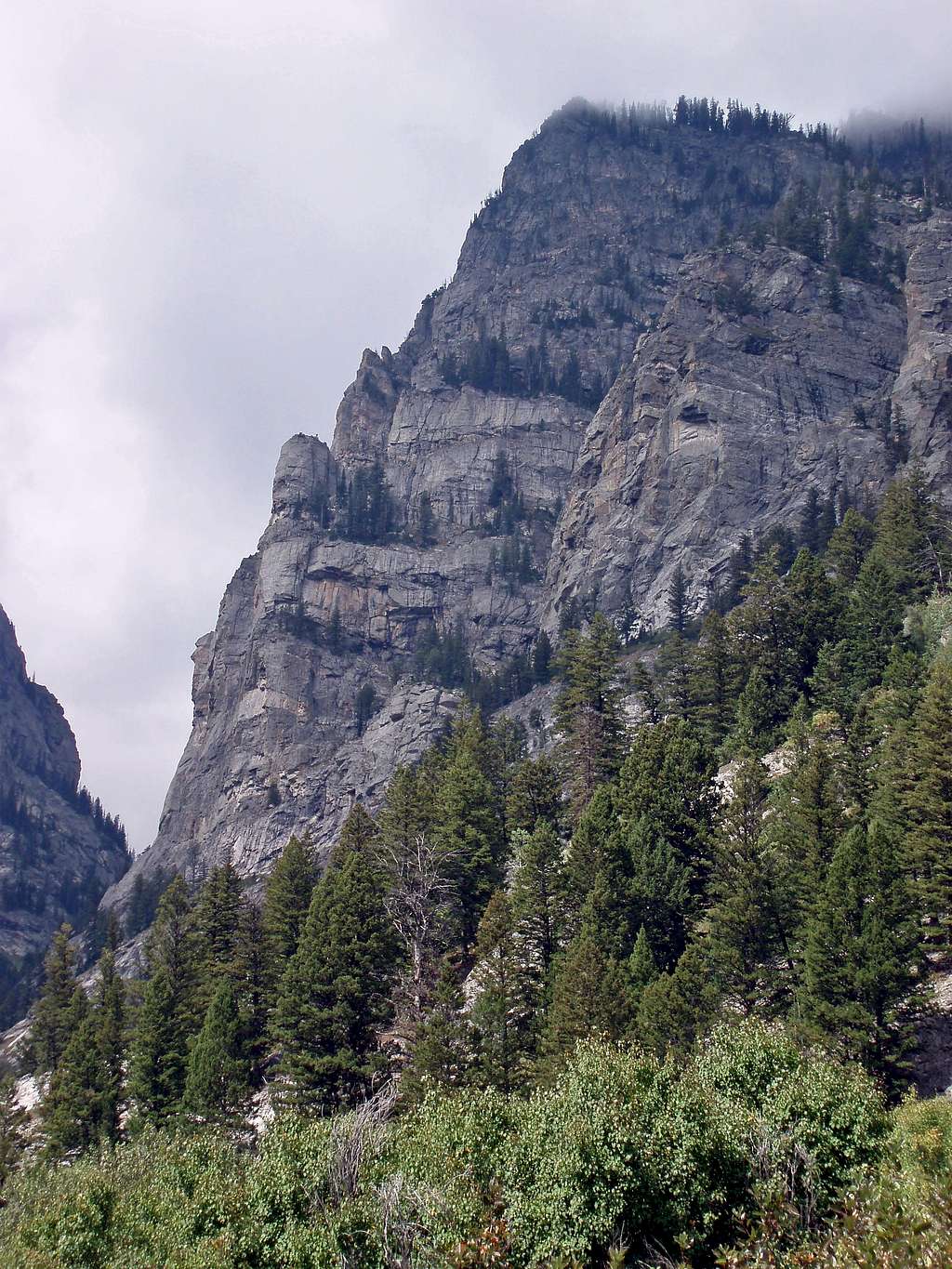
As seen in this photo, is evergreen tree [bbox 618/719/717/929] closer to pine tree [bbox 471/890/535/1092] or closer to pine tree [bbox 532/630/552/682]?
pine tree [bbox 471/890/535/1092]

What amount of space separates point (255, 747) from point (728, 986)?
428 feet

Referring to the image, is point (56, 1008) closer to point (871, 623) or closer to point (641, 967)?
point (641, 967)

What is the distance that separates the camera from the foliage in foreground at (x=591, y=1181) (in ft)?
72.5

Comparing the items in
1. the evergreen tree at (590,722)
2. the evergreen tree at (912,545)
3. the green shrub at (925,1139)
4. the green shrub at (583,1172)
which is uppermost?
the evergreen tree at (912,545)

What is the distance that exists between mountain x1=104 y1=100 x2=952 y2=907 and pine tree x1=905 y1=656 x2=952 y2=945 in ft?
290

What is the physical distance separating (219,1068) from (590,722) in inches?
1214

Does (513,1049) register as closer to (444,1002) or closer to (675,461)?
(444,1002)

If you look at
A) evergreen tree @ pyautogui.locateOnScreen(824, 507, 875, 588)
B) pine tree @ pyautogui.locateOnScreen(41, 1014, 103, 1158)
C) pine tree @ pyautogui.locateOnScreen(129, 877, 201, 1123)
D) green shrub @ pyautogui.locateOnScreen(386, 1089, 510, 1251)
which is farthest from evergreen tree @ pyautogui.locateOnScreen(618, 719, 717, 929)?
evergreen tree @ pyautogui.locateOnScreen(824, 507, 875, 588)

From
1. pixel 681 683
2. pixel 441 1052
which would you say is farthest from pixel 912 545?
pixel 441 1052

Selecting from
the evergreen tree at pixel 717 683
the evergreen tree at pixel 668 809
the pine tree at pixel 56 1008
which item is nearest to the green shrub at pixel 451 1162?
the evergreen tree at pixel 668 809

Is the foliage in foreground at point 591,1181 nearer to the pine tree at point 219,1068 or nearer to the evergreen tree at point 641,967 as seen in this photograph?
the evergreen tree at point 641,967

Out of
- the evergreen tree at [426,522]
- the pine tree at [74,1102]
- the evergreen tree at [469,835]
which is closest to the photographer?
the pine tree at [74,1102]

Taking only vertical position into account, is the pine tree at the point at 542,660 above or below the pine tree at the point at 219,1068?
above

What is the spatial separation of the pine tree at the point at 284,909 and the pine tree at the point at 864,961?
28424 millimetres
